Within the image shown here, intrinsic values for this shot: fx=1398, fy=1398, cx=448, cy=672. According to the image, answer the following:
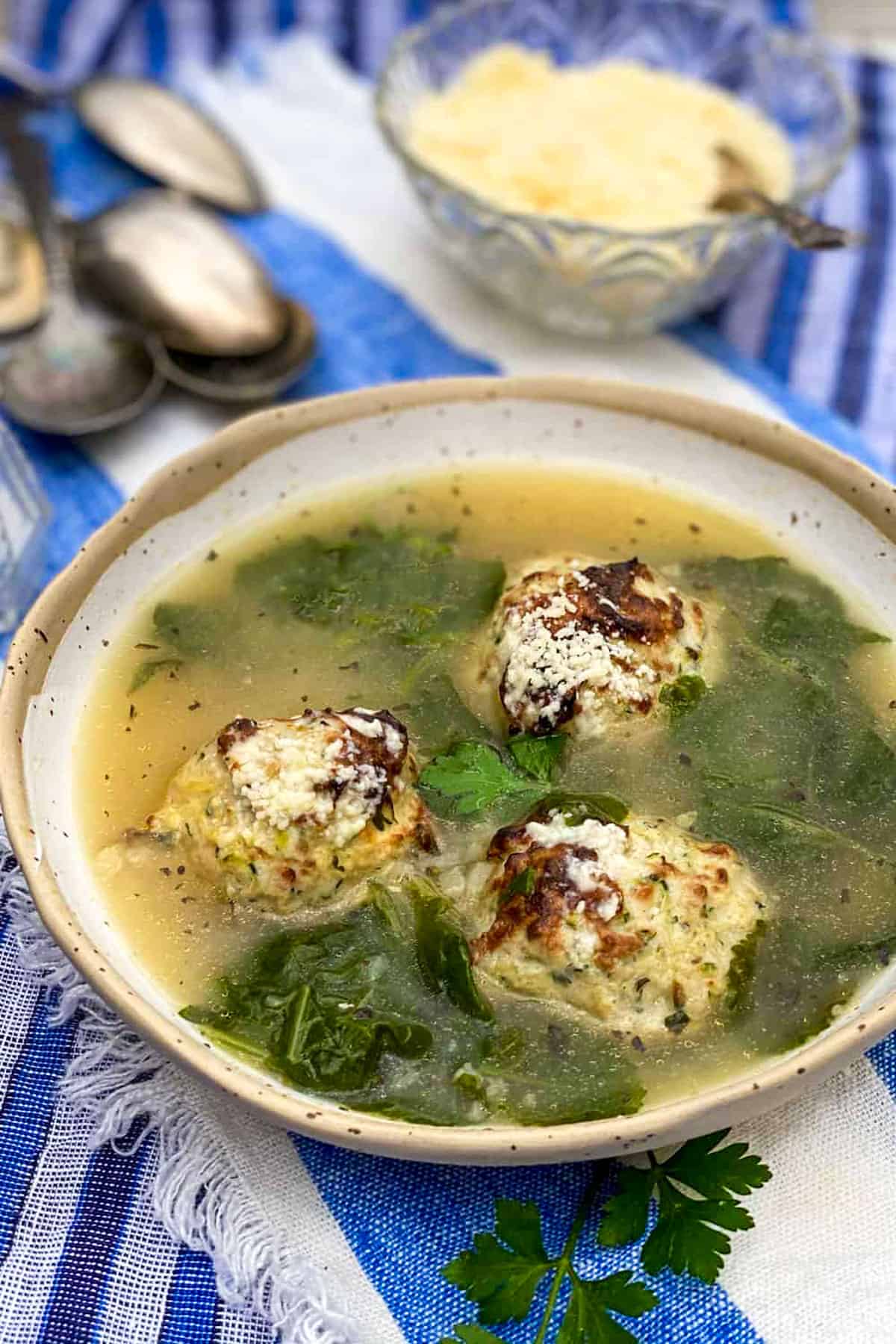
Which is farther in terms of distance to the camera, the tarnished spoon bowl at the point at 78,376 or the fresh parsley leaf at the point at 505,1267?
the tarnished spoon bowl at the point at 78,376

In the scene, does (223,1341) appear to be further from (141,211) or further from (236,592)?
(141,211)

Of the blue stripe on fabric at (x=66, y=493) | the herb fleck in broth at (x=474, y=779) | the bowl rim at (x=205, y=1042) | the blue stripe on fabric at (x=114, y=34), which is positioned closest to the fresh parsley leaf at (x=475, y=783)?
the herb fleck in broth at (x=474, y=779)

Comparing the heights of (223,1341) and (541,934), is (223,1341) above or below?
below

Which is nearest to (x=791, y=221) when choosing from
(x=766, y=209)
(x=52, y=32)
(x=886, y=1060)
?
(x=766, y=209)

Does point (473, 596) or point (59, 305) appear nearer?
point (473, 596)

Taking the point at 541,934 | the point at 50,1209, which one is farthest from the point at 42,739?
the point at 541,934

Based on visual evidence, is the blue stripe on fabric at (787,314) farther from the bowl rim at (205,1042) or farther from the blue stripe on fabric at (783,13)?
the blue stripe on fabric at (783,13)

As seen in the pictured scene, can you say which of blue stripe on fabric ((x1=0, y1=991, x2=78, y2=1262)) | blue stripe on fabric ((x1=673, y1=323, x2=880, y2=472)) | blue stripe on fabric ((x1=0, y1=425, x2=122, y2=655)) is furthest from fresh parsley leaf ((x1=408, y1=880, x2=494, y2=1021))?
blue stripe on fabric ((x1=673, y1=323, x2=880, y2=472))

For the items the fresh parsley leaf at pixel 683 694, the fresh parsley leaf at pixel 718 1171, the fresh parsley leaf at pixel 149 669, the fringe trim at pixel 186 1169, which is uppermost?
the fresh parsley leaf at pixel 683 694
